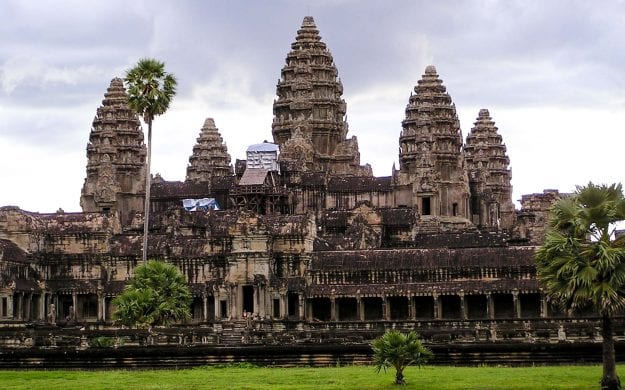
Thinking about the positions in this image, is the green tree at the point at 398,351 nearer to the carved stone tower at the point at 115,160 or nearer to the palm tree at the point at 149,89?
the palm tree at the point at 149,89

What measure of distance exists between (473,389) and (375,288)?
56.3 meters

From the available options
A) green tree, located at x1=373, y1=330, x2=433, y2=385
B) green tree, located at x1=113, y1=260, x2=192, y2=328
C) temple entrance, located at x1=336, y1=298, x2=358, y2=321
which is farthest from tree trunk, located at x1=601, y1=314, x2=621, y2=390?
temple entrance, located at x1=336, y1=298, x2=358, y2=321

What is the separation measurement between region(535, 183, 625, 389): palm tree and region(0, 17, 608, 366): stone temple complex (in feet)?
70.6

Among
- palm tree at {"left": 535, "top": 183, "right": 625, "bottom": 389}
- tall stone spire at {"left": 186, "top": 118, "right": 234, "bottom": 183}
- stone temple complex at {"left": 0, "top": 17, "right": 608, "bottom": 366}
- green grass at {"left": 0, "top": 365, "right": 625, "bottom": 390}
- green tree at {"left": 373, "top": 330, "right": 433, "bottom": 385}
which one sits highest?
tall stone spire at {"left": 186, "top": 118, "right": 234, "bottom": 183}

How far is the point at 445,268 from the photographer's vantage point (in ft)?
350

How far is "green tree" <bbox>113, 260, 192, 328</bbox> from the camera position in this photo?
86.0 metres

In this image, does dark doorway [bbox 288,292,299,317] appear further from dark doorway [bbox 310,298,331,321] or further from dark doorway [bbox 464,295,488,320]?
dark doorway [bbox 464,295,488,320]

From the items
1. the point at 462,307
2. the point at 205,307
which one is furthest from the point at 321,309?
the point at 462,307

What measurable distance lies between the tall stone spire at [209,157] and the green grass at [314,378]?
109950 mm

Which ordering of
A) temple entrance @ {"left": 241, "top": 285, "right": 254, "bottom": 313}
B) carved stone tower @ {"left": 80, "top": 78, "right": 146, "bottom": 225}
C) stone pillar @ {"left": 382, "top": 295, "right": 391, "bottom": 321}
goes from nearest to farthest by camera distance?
stone pillar @ {"left": 382, "top": 295, "right": 391, "bottom": 321} < temple entrance @ {"left": 241, "top": 285, "right": 254, "bottom": 313} < carved stone tower @ {"left": 80, "top": 78, "right": 146, "bottom": 225}

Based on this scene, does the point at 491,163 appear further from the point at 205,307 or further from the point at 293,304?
the point at 205,307

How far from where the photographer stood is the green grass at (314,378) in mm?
52500

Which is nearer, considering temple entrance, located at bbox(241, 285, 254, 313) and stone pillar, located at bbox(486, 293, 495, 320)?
stone pillar, located at bbox(486, 293, 495, 320)

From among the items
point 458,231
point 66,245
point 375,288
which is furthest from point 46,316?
point 458,231
